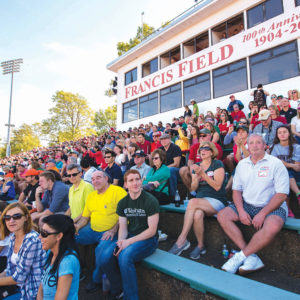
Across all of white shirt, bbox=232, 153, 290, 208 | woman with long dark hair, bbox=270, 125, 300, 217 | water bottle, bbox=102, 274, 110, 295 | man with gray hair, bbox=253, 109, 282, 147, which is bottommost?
water bottle, bbox=102, 274, 110, 295

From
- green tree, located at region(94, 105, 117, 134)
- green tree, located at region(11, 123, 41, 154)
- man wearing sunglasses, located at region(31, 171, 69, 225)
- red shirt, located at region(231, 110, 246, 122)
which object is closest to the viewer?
man wearing sunglasses, located at region(31, 171, 69, 225)

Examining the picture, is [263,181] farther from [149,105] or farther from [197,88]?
[149,105]

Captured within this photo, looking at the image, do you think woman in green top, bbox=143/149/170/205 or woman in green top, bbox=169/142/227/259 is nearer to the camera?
woman in green top, bbox=169/142/227/259

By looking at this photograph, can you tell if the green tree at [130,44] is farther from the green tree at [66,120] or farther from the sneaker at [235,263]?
the sneaker at [235,263]

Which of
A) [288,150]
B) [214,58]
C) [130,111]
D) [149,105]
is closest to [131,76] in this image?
[130,111]

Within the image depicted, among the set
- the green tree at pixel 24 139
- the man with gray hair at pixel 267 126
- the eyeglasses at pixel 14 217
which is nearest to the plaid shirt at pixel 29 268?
the eyeglasses at pixel 14 217

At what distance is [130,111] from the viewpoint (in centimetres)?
1680

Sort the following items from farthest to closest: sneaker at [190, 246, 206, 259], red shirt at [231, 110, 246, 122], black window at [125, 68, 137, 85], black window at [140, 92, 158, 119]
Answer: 1. black window at [125, 68, 137, 85]
2. black window at [140, 92, 158, 119]
3. red shirt at [231, 110, 246, 122]
4. sneaker at [190, 246, 206, 259]

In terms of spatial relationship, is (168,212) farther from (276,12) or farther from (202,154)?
(276,12)

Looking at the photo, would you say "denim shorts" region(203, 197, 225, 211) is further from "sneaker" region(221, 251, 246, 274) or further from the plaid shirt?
the plaid shirt

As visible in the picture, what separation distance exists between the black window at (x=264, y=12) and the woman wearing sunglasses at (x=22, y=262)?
1166cm

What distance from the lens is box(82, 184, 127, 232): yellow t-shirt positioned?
10.1 feet

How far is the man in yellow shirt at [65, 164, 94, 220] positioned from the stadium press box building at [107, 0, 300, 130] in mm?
8781

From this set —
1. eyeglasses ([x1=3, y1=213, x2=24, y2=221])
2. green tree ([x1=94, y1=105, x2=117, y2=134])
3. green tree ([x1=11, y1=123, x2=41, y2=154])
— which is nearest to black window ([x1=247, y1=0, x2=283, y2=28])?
eyeglasses ([x1=3, y1=213, x2=24, y2=221])
